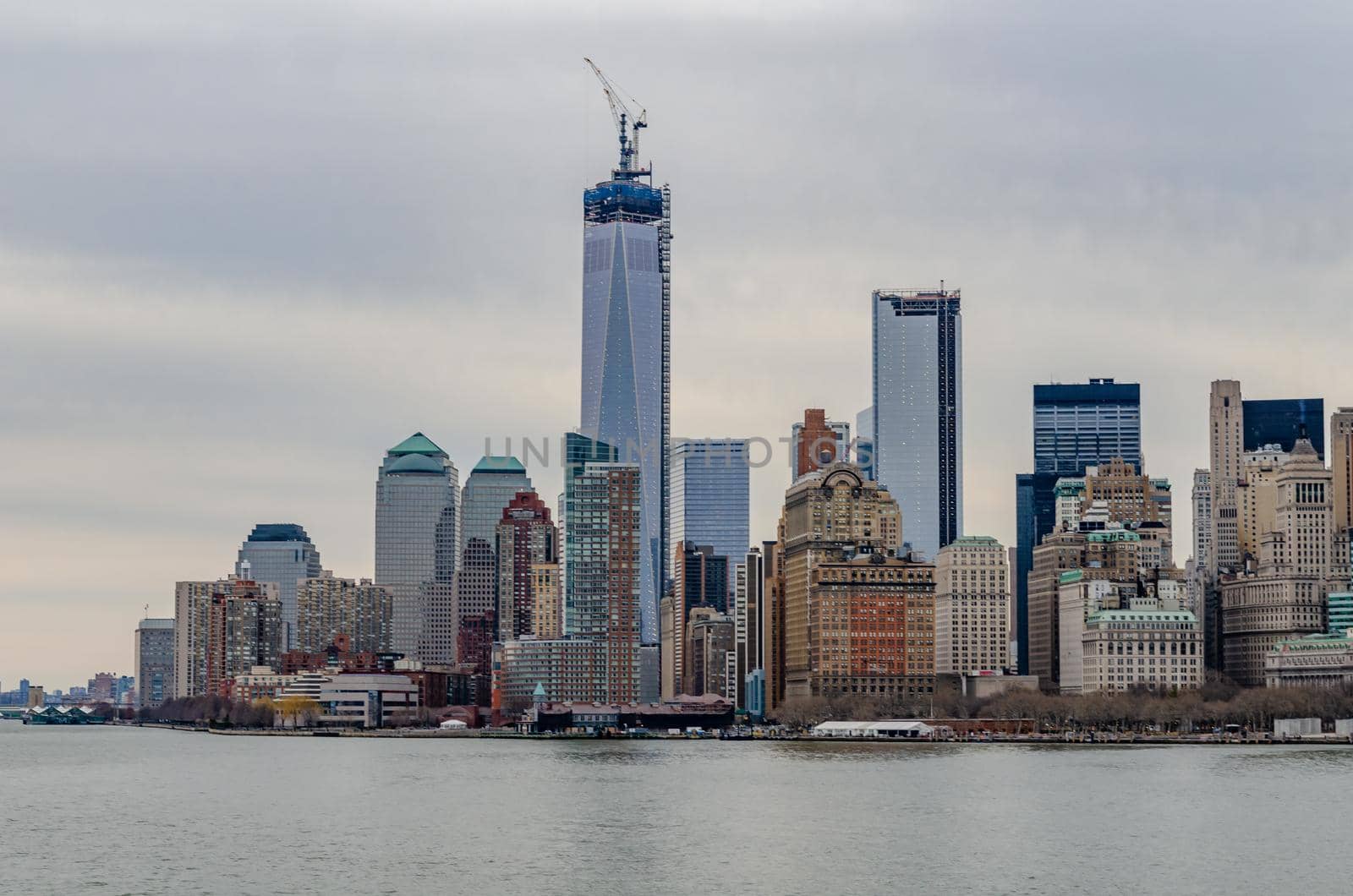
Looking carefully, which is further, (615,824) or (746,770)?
(746,770)

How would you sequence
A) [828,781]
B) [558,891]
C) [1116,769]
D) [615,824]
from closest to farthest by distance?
[558,891] < [615,824] < [828,781] < [1116,769]

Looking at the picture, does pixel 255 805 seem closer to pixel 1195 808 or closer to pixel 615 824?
pixel 615 824

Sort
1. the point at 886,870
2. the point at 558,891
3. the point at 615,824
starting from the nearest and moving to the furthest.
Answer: the point at 558,891 → the point at 886,870 → the point at 615,824

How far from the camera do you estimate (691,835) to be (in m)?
127

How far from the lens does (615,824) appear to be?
134750 mm

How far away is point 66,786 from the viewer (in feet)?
606

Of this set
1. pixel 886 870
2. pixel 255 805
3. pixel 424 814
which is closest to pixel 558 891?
pixel 886 870

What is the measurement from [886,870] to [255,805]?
58.6 meters

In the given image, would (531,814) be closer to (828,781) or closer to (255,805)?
(255,805)

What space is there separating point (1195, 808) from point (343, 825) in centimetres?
5459

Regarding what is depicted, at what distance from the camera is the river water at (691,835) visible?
106000mm

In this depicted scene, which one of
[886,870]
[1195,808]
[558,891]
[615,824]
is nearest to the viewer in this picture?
[558,891]

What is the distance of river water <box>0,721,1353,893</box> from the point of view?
10600 cm

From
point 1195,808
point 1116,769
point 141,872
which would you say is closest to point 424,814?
point 141,872
